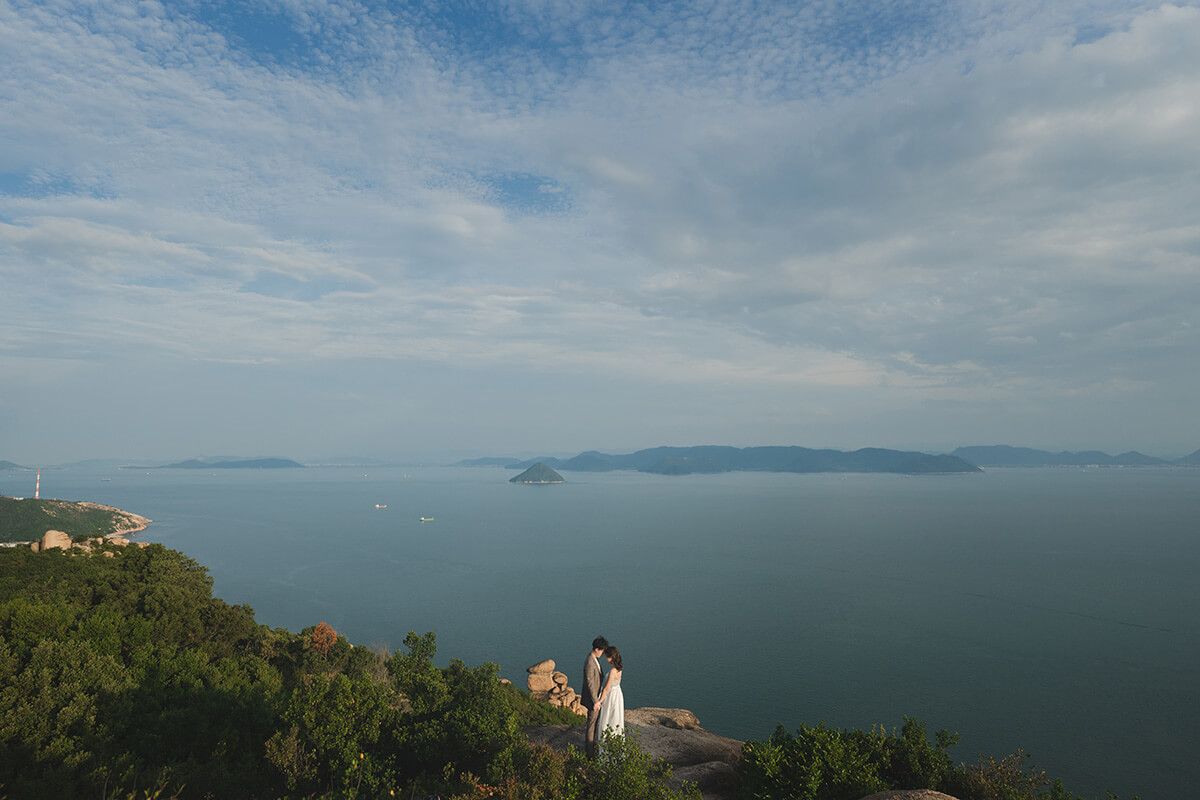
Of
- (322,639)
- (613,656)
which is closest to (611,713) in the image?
(613,656)

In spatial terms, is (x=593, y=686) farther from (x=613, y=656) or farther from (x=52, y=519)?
(x=52, y=519)

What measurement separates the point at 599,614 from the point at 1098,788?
40.5 metres

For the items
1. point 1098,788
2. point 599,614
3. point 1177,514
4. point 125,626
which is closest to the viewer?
point 125,626

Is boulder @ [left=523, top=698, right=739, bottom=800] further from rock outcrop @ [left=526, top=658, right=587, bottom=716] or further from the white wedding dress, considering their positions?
rock outcrop @ [left=526, top=658, right=587, bottom=716]

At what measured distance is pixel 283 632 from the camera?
33000 mm

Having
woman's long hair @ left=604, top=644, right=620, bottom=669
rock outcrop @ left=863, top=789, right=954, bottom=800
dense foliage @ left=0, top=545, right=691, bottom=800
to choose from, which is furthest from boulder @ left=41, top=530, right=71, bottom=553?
rock outcrop @ left=863, top=789, right=954, bottom=800

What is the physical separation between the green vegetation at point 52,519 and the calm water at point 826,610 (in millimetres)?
7905

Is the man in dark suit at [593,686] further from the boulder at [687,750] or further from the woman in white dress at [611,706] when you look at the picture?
the boulder at [687,750]

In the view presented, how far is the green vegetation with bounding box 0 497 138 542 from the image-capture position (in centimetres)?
9619

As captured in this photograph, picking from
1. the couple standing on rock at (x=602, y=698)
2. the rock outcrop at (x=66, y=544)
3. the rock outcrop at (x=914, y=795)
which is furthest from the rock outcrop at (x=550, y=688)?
the rock outcrop at (x=914, y=795)

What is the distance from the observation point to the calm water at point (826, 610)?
38.5 metres

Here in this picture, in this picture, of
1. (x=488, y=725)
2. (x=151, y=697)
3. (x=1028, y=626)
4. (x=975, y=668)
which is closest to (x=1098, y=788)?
(x=975, y=668)

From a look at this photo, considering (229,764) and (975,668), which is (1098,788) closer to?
(975,668)

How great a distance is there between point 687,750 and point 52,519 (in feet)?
439
